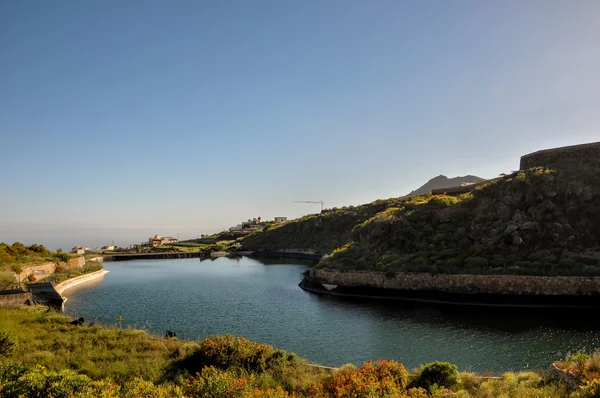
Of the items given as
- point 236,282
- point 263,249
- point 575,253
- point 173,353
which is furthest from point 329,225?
point 173,353

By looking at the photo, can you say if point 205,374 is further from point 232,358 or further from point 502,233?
point 502,233

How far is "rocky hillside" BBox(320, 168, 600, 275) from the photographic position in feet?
133

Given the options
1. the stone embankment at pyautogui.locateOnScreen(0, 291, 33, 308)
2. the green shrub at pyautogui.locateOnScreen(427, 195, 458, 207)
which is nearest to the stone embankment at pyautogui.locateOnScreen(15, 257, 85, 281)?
the stone embankment at pyautogui.locateOnScreen(0, 291, 33, 308)

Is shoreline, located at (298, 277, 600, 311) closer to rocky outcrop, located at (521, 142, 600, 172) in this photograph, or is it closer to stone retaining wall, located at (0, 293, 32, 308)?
rocky outcrop, located at (521, 142, 600, 172)

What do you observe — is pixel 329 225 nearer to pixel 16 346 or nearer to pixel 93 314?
pixel 93 314

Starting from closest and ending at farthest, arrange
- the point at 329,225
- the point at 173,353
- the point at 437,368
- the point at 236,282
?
1. the point at 437,368
2. the point at 173,353
3. the point at 236,282
4. the point at 329,225

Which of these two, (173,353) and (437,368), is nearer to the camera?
(437,368)

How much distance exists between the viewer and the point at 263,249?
5017 inches

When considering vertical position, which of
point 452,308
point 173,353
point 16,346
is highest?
point 16,346

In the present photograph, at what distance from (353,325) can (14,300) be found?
27.6 meters

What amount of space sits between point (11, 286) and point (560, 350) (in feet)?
154

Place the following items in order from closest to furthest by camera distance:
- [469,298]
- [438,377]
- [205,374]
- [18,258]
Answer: [205,374] < [438,377] < [469,298] < [18,258]

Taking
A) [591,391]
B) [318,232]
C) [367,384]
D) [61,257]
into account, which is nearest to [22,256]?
[61,257]

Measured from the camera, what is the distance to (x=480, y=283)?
3891 cm
